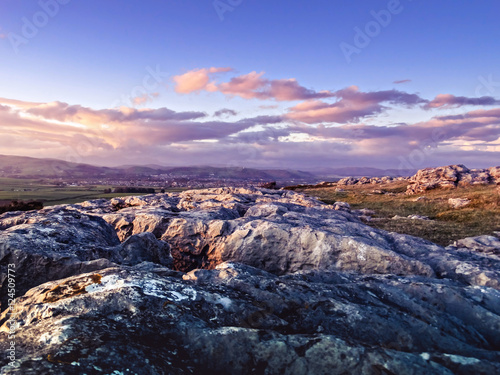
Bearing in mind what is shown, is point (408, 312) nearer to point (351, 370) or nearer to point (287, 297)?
point (287, 297)

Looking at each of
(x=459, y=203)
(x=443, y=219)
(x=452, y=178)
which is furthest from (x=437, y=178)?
(x=443, y=219)

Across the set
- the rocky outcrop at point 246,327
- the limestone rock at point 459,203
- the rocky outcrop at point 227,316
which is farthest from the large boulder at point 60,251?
the limestone rock at point 459,203

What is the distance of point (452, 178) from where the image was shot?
294 feet

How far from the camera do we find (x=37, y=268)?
10.3 meters

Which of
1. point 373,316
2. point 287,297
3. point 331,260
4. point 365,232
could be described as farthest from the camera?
point 365,232

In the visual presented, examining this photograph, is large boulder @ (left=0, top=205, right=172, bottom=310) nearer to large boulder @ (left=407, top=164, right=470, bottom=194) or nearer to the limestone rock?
the limestone rock

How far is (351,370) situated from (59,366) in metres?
4.73

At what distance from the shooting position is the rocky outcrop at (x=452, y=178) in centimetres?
8581

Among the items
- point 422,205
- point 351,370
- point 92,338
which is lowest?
point 422,205

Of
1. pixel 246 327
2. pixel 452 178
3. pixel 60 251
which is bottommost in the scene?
pixel 246 327

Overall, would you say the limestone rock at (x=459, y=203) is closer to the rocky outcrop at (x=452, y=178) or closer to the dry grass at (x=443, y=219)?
the dry grass at (x=443, y=219)

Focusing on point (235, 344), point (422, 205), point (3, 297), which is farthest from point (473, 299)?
point (422, 205)

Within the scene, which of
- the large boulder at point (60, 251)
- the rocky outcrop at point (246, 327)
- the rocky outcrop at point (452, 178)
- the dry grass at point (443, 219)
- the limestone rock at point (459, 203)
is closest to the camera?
the rocky outcrop at point (246, 327)

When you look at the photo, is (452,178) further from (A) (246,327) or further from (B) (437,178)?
(A) (246,327)
